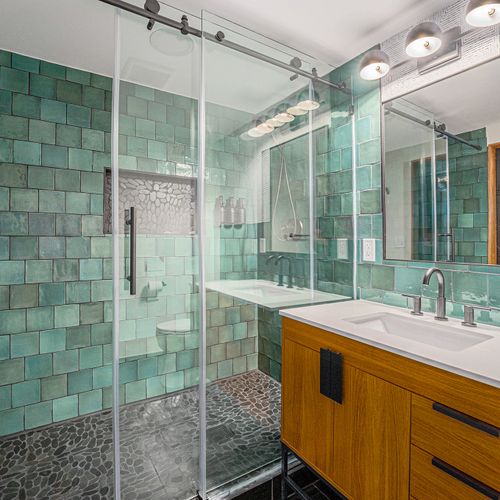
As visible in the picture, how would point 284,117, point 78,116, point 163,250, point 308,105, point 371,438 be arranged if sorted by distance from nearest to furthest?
point 371,438, point 163,250, point 284,117, point 308,105, point 78,116

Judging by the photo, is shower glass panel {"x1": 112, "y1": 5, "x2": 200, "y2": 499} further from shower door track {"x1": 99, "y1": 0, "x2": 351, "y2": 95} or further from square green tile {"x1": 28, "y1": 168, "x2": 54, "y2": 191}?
square green tile {"x1": 28, "y1": 168, "x2": 54, "y2": 191}

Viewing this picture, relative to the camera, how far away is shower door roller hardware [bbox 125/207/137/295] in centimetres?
156

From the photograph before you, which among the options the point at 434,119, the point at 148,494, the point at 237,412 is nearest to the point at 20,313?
the point at 148,494

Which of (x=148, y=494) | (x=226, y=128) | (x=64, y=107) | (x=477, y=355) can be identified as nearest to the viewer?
(x=477, y=355)

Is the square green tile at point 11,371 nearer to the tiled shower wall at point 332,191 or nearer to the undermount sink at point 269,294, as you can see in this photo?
the undermount sink at point 269,294

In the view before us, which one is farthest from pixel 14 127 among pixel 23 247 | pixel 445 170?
pixel 445 170

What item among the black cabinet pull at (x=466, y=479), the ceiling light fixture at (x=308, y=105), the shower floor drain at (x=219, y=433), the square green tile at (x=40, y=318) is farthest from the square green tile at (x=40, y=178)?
the black cabinet pull at (x=466, y=479)

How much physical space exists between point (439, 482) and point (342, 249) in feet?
4.56

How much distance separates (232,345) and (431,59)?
1.88m

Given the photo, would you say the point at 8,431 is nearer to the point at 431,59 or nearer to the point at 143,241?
the point at 143,241

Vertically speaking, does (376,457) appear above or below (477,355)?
below

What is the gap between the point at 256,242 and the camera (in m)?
1.88

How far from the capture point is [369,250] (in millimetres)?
2096

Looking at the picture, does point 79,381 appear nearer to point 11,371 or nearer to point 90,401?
point 90,401
